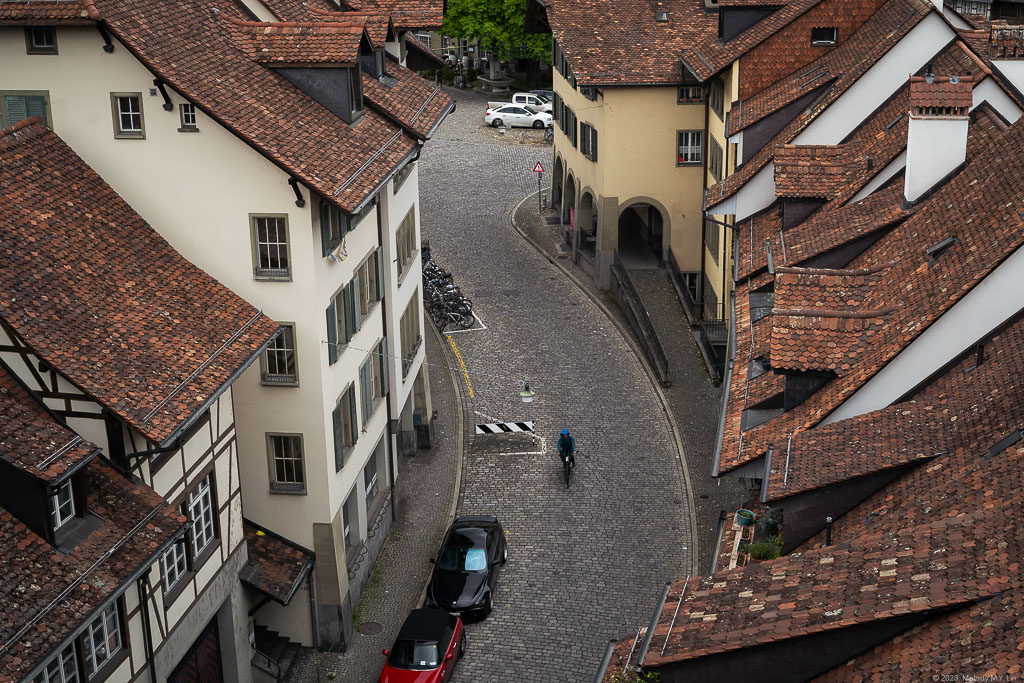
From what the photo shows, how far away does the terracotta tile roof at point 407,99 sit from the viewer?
3894 centimetres

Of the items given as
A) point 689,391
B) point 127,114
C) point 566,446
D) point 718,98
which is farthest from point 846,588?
point 718,98

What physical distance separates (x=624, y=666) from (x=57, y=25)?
19.2 meters

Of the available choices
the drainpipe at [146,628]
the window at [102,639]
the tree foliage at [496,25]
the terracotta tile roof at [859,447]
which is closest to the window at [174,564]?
the drainpipe at [146,628]

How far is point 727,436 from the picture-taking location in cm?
3075

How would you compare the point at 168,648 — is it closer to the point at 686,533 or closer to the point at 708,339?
the point at 686,533

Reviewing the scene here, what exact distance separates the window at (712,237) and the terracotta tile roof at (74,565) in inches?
1231

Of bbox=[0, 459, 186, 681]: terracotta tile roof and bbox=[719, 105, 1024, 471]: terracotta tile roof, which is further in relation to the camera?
bbox=[719, 105, 1024, 471]: terracotta tile roof

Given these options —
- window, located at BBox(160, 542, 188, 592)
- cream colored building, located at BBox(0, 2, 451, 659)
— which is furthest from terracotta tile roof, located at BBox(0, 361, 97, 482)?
cream colored building, located at BBox(0, 2, 451, 659)

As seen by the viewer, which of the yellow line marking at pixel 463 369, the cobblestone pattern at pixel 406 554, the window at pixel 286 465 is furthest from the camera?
the yellow line marking at pixel 463 369

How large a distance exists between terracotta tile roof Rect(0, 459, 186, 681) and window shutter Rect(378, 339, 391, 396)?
14.4m

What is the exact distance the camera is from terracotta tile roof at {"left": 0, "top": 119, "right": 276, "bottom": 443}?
88.5ft

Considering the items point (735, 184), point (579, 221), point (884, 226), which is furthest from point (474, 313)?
point (884, 226)

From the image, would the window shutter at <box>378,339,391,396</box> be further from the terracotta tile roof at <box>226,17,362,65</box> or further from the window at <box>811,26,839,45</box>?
the window at <box>811,26,839,45</box>

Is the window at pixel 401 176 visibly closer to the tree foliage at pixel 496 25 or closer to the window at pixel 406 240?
the window at pixel 406 240
